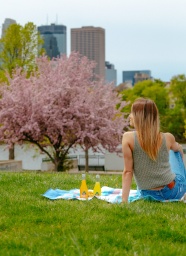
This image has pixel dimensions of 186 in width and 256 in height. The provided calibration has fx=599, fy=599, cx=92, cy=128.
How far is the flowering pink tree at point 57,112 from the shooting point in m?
24.5

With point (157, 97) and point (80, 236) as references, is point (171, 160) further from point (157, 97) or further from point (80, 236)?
point (157, 97)

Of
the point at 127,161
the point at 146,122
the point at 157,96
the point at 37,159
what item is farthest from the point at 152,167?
the point at 157,96

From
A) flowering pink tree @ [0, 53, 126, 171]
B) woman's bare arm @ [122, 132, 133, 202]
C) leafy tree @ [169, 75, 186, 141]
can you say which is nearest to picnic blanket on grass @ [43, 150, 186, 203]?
woman's bare arm @ [122, 132, 133, 202]

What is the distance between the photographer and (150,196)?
7.68 m

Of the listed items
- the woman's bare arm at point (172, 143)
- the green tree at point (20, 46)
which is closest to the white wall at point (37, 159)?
the green tree at point (20, 46)

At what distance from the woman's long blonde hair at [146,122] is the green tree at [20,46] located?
27.5 m

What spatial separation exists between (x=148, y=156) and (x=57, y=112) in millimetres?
17259

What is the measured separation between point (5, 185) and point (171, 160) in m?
2.79

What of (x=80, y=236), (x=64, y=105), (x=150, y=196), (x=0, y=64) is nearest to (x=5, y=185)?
(x=150, y=196)

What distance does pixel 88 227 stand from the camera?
583 cm

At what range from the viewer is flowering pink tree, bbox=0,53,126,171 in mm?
24516

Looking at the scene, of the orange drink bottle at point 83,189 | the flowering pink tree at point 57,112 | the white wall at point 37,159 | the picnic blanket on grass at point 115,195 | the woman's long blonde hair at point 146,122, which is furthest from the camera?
the white wall at point 37,159

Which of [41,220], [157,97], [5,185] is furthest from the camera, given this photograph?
[157,97]

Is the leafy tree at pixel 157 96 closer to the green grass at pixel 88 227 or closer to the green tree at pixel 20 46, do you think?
the green tree at pixel 20 46
